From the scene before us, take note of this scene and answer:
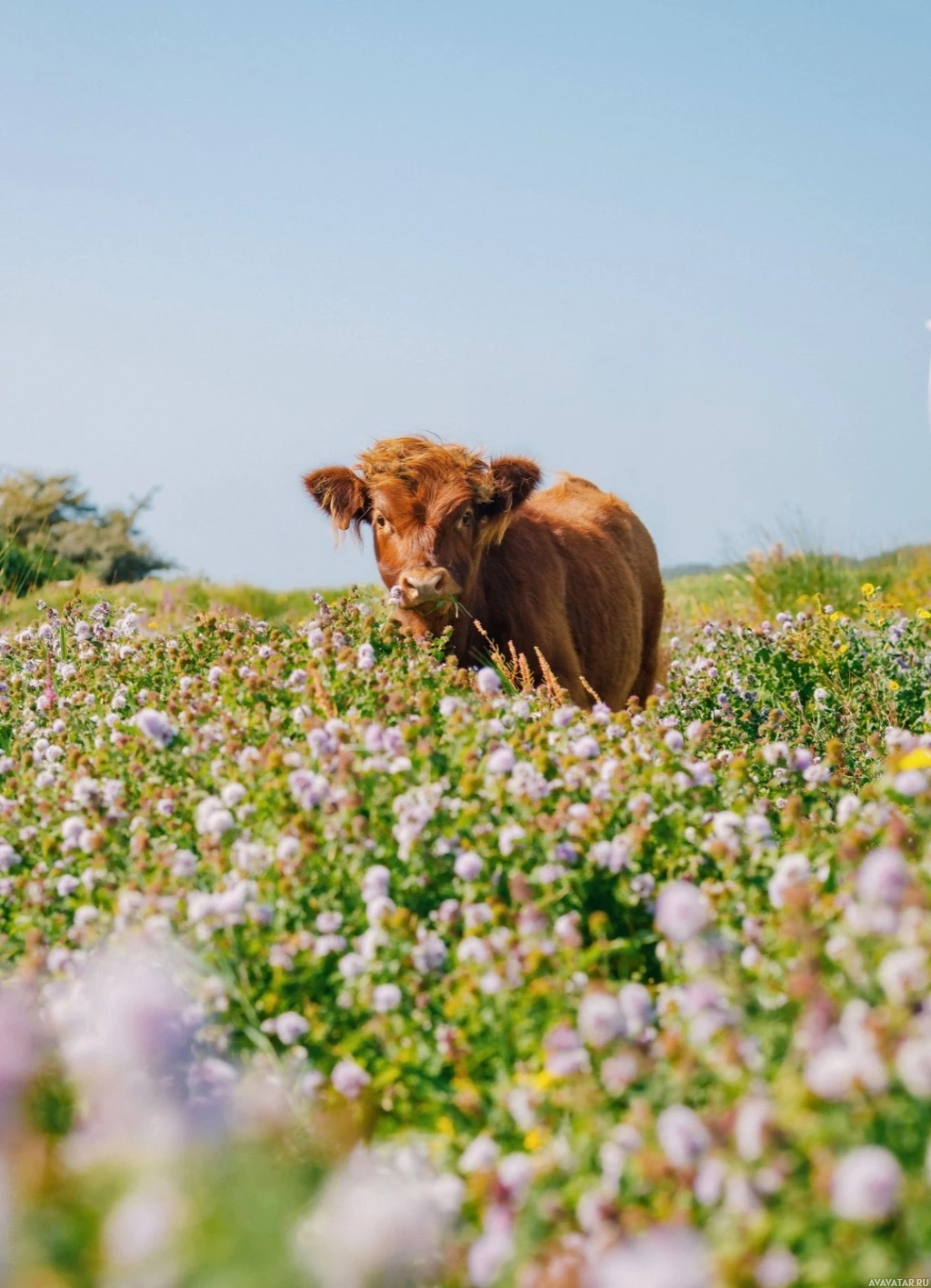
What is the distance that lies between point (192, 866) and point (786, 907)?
134cm

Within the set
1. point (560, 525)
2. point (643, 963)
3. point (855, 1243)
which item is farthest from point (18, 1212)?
point (560, 525)

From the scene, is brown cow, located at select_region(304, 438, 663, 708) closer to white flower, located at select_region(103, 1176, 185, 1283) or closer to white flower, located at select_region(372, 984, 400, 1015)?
white flower, located at select_region(372, 984, 400, 1015)

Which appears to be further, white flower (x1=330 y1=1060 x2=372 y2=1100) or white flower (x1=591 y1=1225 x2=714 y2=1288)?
white flower (x1=330 y1=1060 x2=372 y2=1100)

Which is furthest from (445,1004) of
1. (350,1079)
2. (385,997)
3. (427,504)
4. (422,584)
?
(427,504)

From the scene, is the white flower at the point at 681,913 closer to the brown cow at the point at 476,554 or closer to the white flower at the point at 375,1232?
the white flower at the point at 375,1232

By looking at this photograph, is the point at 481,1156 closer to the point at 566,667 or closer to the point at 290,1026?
the point at 290,1026

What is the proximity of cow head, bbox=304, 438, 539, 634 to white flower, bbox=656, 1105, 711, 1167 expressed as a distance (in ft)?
14.6

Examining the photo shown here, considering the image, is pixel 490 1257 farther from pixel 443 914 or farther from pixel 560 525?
pixel 560 525

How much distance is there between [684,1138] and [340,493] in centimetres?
572

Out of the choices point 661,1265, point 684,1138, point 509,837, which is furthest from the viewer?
point 509,837

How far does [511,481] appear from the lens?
701 centimetres

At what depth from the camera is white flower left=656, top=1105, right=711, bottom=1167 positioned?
1.71m

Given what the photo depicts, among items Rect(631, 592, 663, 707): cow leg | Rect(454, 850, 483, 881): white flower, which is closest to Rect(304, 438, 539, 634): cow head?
Rect(631, 592, 663, 707): cow leg

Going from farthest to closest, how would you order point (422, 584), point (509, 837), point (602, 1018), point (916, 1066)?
point (422, 584)
point (509, 837)
point (602, 1018)
point (916, 1066)
